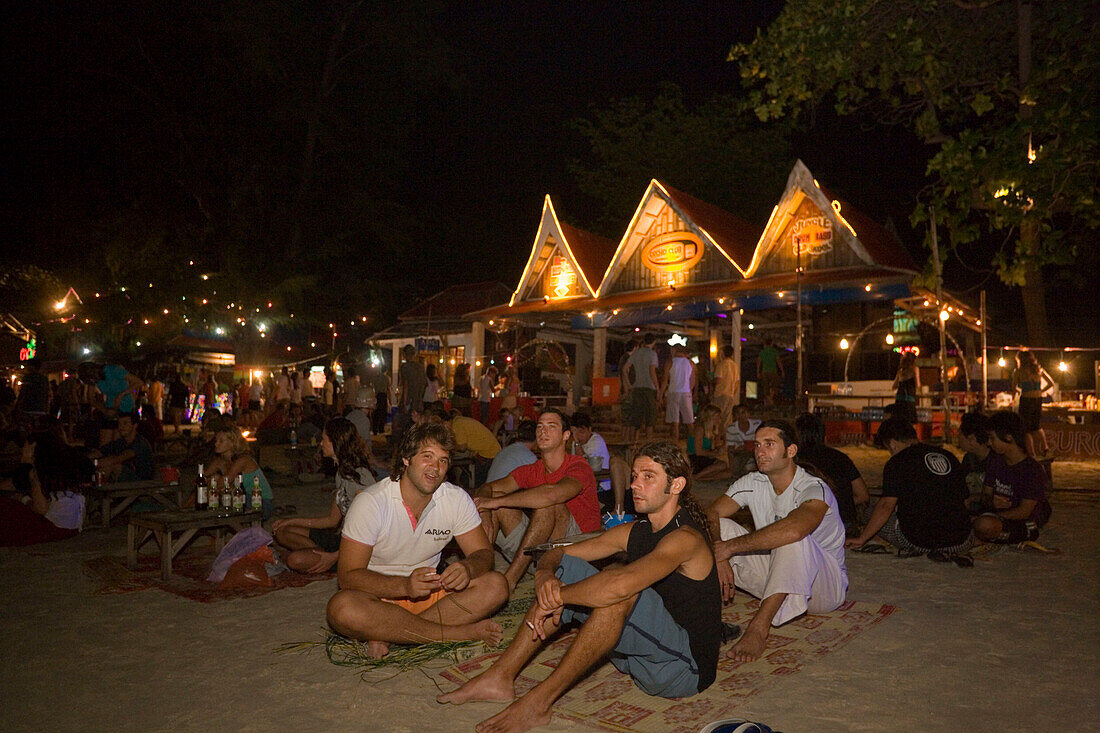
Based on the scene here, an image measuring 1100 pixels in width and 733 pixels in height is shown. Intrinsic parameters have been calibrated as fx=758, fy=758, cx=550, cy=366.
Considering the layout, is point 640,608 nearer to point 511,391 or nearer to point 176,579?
point 176,579

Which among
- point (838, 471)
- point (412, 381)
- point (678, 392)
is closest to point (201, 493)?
point (838, 471)

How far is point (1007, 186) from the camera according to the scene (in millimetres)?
7938

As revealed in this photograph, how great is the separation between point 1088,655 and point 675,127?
108 ft

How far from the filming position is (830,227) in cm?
1686

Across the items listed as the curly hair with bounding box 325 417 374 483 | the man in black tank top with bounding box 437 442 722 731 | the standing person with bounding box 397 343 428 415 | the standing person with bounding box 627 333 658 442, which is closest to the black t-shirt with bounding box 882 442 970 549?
the man in black tank top with bounding box 437 442 722 731

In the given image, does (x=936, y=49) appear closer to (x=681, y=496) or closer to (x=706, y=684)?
(x=681, y=496)

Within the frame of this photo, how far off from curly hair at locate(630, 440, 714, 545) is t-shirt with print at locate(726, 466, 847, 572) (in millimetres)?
1203

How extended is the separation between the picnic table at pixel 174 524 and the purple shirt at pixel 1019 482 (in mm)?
7464

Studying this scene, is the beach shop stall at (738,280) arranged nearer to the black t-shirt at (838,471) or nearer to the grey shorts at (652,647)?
the black t-shirt at (838,471)

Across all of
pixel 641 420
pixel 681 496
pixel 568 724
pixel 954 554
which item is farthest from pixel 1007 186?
pixel 641 420

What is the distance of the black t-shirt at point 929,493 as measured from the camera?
684 centimetres

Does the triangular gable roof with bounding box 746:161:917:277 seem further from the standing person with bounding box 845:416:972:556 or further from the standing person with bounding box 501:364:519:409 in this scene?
the standing person with bounding box 845:416:972:556

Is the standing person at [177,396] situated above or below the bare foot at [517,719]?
above

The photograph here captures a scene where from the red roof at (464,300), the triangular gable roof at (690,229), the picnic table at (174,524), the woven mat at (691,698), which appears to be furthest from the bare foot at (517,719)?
the red roof at (464,300)
